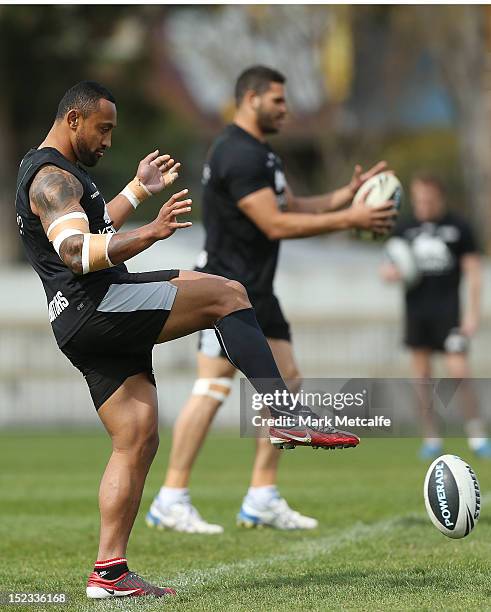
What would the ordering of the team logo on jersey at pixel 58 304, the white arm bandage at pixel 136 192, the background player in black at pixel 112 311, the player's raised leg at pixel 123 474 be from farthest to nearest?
the white arm bandage at pixel 136 192 → the player's raised leg at pixel 123 474 → the team logo on jersey at pixel 58 304 → the background player in black at pixel 112 311

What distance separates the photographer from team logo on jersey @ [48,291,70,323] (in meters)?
5.91

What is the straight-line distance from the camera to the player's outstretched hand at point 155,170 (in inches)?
253

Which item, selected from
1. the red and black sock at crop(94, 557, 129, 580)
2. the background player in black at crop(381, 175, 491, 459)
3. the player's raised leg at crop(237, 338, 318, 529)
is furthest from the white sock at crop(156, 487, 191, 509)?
the background player in black at crop(381, 175, 491, 459)

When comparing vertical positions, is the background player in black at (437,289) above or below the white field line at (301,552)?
above

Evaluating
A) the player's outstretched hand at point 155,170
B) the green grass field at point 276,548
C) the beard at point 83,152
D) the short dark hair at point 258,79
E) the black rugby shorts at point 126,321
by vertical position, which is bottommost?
Answer: the green grass field at point 276,548

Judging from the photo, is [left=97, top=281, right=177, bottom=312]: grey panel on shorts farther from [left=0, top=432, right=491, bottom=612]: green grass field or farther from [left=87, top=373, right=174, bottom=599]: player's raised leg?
[left=0, top=432, right=491, bottom=612]: green grass field

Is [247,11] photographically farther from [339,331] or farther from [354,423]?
[354,423]

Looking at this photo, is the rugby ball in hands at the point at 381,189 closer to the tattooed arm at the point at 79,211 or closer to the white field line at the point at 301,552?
the white field line at the point at 301,552

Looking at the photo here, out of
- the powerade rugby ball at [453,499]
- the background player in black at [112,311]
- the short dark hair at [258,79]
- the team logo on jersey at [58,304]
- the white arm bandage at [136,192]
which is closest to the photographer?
the background player in black at [112,311]

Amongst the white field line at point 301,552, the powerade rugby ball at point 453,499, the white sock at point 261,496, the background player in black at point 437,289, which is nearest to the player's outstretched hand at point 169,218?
the white field line at point 301,552

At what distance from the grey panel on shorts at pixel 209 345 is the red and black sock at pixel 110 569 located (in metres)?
2.72

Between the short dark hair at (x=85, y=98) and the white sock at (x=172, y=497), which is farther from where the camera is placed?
the white sock at (x=172, y=497)

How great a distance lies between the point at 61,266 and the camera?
19.4 feet

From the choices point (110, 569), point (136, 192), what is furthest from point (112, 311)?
point (110, 569)
